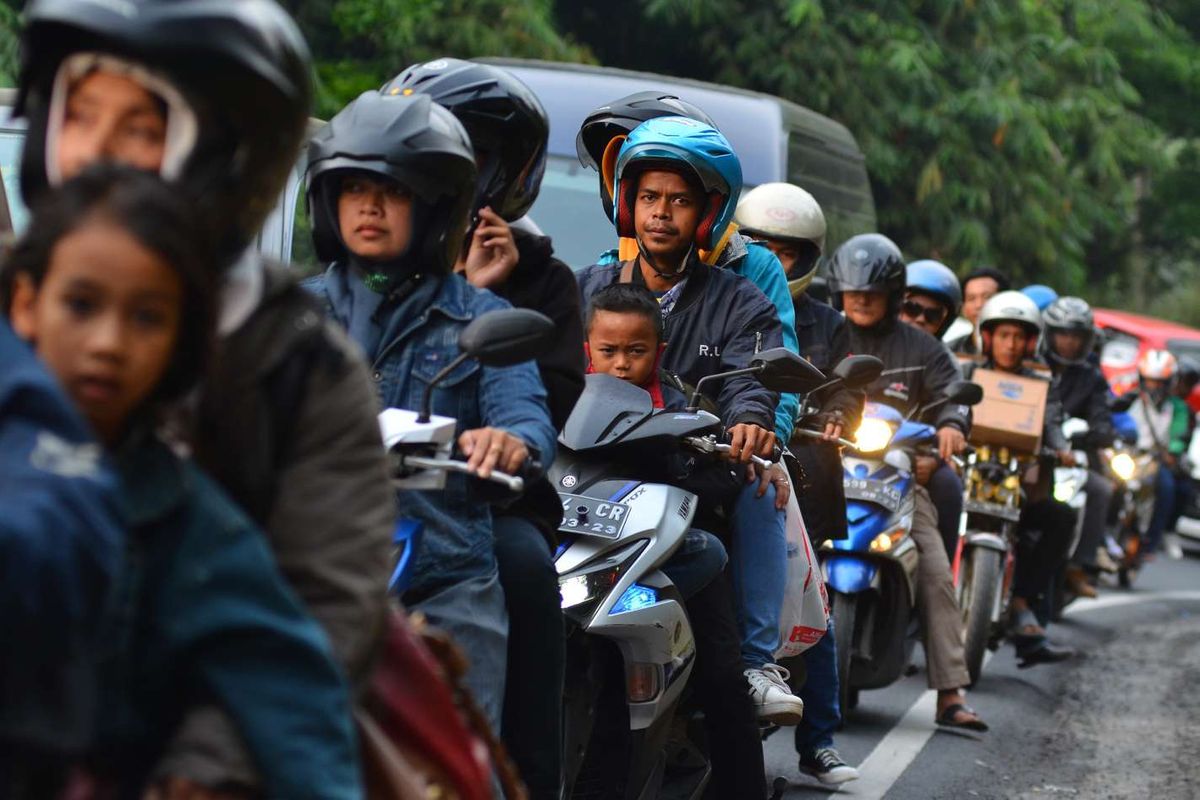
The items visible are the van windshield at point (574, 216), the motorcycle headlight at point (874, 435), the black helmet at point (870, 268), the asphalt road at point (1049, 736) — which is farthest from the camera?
the van windshield at point (574, 216)

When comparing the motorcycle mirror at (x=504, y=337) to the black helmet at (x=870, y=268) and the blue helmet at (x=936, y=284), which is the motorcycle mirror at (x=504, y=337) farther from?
the blue helmet at (x=936, y=284)

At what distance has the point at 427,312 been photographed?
13.6 feet

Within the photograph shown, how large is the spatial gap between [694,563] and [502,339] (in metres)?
2.12

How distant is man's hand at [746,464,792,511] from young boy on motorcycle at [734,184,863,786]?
0.69m

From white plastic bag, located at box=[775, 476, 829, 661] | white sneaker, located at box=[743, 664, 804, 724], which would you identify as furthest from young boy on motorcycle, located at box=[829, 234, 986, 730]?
white sneaker, located at box=[743, 664, 804, 724]

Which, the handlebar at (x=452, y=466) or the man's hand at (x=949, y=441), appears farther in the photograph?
the man's hand at (x=949, y=441)

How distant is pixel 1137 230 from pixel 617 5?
1711 cm

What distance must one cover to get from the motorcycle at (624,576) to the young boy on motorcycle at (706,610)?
0.33ft

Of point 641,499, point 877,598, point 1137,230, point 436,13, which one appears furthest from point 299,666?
point 1137,230

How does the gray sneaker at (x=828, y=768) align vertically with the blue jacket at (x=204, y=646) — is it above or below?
below

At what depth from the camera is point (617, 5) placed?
18.6 meters

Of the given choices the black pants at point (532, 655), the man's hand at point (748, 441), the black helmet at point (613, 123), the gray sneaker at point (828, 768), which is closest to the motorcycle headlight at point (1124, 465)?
the gray sneaker at point (828, 768)

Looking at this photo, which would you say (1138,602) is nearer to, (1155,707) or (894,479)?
(1155,707)

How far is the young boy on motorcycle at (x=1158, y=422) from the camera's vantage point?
63.0 feet
